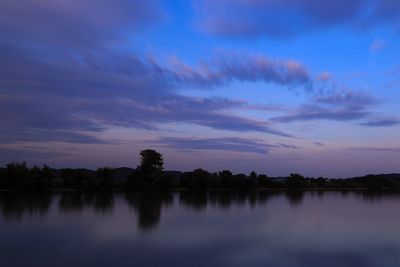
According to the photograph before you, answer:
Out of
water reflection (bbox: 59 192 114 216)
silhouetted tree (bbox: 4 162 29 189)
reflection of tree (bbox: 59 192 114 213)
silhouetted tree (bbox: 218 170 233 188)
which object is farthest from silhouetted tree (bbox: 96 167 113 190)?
silhouetted tree (bbox: 218 170 233 188)

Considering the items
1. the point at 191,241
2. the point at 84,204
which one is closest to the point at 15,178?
the point at 84,204

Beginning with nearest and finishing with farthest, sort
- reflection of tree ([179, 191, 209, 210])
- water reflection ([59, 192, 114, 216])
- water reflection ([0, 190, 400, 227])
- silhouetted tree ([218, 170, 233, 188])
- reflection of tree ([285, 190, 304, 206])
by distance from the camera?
1. water reflection ([0, 190, 400, 227])
2. water reflection ([59, 192, 114, 216])
3. reflection of tree ([179, 191, 209, 210])
4. reflection of tree ([285, 190, 304, 206])
5. silhouetted tree ([218, 170, 233, 188])

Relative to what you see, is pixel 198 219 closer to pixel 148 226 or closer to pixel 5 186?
pixel 148 226

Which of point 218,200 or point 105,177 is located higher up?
point 105,177

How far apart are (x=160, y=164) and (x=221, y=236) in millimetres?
40631

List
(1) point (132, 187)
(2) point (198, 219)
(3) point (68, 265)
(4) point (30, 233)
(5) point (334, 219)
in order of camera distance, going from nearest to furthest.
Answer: (3) point (68, 265) → (4) point (30, 233) → (2) point (198, 219) → (5) point (334, 219) → (1) point (132, 187)

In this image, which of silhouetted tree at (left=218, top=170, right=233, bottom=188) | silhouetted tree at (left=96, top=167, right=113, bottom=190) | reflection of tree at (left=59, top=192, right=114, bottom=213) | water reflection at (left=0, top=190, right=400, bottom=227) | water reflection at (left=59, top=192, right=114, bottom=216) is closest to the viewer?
water reflection at (left=0, top=190, right=400, bottom=227)

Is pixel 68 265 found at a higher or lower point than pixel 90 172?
lower

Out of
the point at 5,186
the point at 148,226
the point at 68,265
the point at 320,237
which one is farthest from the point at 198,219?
the point at 5,186

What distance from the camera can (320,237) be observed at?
16.3 metres

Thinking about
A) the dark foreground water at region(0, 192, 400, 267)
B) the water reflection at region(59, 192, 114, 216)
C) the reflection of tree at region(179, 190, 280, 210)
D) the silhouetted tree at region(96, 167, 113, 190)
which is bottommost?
the dark foreground water at region(0, 192, 400, 267)

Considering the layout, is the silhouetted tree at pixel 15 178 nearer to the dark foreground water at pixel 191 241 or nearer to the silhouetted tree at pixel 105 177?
the silhouetted tree at pixel 105 177

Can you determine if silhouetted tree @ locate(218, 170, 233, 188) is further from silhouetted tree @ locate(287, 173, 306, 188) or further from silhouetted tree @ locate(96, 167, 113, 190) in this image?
silhouetted tree @ locate(96, 167, 113, 190)

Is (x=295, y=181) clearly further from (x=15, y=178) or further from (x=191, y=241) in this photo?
(x=191, y=241)
